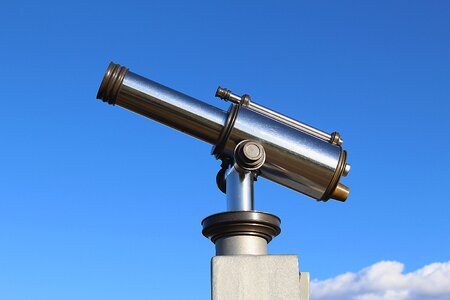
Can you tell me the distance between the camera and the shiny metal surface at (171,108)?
5.79 meters

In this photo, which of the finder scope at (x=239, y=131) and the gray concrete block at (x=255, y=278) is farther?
the finder scope at (x=239, y=131)

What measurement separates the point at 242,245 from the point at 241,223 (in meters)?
0.17

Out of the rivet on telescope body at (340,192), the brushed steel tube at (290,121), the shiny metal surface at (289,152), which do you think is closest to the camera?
the shiny metal surface at (289,152)

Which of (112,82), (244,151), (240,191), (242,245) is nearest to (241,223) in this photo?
(242,245)

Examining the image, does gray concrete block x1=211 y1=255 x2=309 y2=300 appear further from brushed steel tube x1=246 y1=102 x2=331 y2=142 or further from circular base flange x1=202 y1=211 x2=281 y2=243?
brushed steel tube x1=246 y1=102 x2=331 y2=142

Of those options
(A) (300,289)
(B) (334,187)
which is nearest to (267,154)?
(B) (334,187)

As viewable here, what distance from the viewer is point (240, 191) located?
559cm

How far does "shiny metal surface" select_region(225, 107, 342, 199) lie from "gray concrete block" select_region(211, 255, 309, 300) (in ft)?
2.97

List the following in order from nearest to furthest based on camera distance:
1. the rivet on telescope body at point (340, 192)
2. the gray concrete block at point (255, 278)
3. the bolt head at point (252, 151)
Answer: the gray concrete block at point (255, 278), the bolt head at point (252, 151), the rivet on telescope body at point (340, 192)

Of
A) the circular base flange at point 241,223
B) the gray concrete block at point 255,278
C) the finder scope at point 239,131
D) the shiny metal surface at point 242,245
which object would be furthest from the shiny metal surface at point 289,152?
the gray concrete block at point 255,278

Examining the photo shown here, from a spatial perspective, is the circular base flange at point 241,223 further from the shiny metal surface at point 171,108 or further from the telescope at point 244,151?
the shiny metal surface at point 171,108

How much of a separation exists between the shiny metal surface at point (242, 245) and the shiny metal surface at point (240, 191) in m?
0.26

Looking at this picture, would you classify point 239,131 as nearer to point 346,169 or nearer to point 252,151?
point 252,151

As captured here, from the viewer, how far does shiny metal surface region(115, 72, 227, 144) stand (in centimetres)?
579
